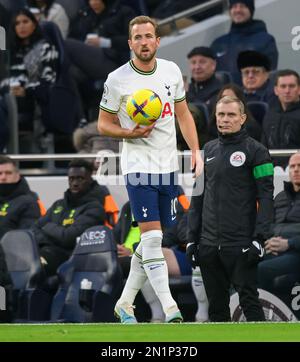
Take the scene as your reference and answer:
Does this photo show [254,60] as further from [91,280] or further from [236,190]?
[236,190]

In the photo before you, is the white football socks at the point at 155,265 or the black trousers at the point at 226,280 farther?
the black trousers at the point at 226,280

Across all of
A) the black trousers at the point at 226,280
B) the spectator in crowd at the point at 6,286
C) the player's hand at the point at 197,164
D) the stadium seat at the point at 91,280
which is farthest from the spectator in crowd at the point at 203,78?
the player's hand at the point at 197,164

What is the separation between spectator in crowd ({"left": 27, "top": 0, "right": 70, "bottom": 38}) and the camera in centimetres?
1641

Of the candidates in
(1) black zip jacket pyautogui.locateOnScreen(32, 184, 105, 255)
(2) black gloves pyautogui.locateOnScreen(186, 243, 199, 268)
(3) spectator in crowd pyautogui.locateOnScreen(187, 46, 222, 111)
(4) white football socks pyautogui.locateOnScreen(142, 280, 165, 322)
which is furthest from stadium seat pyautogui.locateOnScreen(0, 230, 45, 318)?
(2) black gloves pyautogui.locateOnScreen(186, 243, 199, 268)

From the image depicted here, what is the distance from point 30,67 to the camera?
50.6 ft

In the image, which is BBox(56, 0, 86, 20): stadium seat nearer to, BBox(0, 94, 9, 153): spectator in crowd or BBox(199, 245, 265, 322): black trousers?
BBox(0, 94, 9, 153): spectator in crowd

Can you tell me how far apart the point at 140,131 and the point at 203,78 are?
448 cm

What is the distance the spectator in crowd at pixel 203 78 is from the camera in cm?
1402

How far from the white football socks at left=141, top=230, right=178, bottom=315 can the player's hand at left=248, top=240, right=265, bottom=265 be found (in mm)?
723

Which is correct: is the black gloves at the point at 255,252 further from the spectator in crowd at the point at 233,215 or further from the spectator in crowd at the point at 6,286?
the spectator in crowd at the point at 6,286

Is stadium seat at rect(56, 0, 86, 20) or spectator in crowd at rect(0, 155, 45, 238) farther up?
stadium seat at rect(56, 0, 86, 20)

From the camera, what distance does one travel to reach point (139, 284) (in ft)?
33.3

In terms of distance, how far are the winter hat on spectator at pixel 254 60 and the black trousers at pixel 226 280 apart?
394 cm

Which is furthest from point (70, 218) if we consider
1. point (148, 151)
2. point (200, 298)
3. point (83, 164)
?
point (148, 151)
